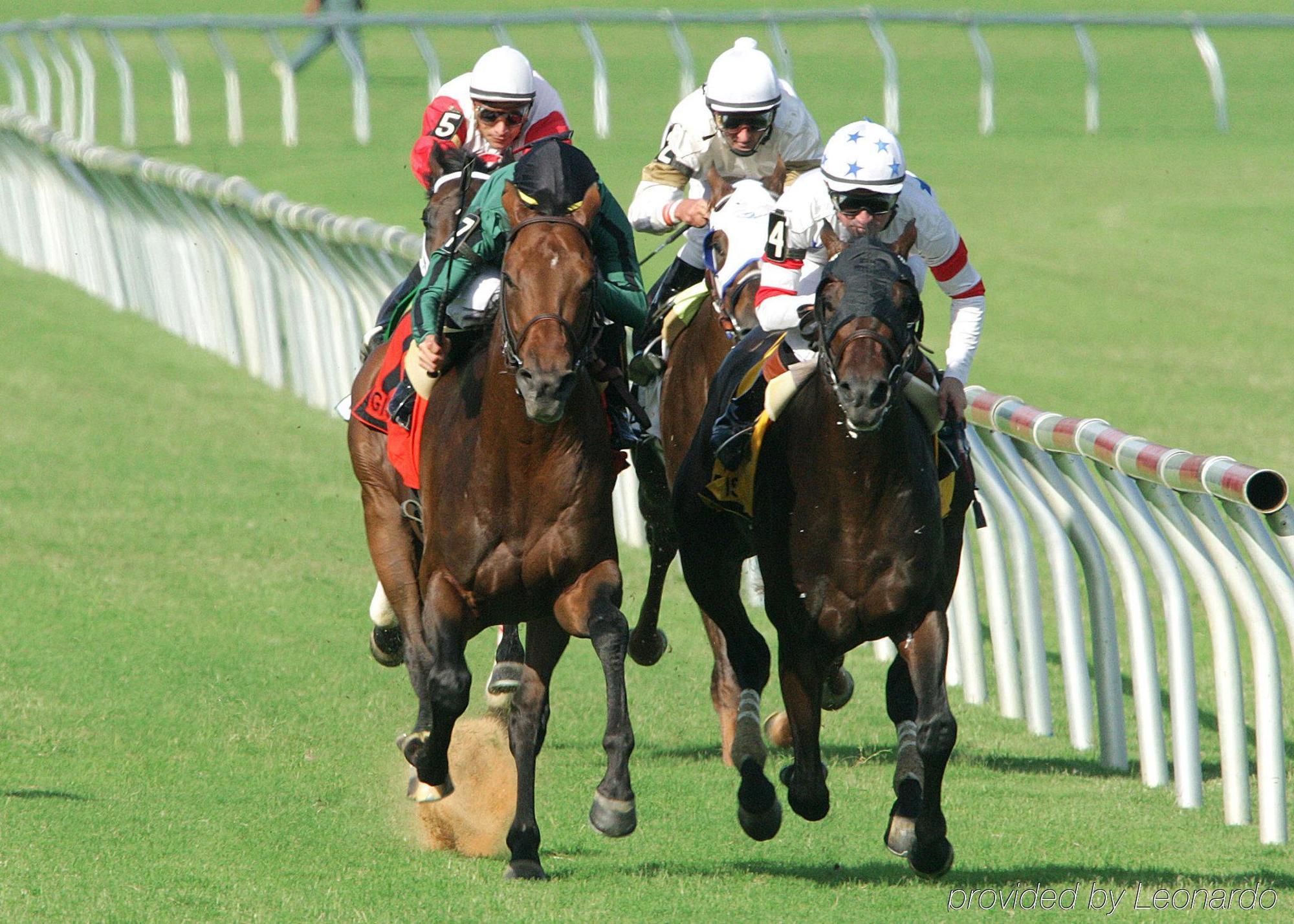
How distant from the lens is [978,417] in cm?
855

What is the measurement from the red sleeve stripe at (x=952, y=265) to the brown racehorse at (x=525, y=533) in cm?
123

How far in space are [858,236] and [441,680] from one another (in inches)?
70.9

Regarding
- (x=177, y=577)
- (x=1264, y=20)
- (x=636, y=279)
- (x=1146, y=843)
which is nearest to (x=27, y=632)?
(x=177, y=577)

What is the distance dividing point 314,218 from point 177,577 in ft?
15.8

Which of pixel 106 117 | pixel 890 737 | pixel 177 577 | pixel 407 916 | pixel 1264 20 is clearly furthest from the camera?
pixel 106 117

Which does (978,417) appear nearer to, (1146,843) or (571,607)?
(1146,843)

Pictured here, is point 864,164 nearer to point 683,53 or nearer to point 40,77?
point 683,53

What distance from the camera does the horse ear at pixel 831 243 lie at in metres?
6.33

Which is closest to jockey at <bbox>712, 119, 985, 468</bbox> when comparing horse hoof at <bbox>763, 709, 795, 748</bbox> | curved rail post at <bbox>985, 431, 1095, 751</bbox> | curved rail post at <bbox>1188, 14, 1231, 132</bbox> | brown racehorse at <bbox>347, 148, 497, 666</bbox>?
brown racehorse at <bbox>347, 148, 497, 666</bbox>

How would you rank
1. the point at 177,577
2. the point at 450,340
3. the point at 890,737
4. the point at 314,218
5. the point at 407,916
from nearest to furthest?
the point at 407,916
the point at 450,340
the point at 890,737
the point at 177,577
the point at 314,218

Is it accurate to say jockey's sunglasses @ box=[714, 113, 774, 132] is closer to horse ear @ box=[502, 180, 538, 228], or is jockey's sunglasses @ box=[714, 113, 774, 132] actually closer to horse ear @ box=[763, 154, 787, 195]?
horse ear @ box=[763, 154, 787, 195]

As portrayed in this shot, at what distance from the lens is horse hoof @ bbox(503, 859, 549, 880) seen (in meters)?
6.23

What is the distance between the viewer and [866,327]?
19.2ft

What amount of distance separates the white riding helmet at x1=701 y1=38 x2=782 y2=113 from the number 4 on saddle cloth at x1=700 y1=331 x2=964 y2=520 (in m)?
1.09
